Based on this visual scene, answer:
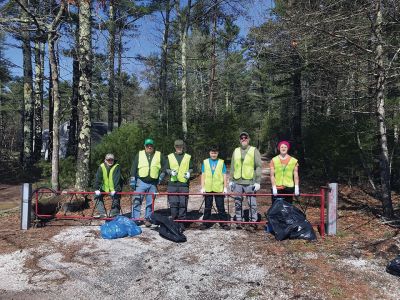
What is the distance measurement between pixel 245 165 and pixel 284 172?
0.75m

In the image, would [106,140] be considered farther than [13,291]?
Yes

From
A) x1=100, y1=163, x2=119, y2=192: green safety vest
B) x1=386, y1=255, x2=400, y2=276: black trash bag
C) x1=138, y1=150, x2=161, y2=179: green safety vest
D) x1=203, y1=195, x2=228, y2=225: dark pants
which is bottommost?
x1=386, y1=255, x2=400, y2=276: black trash bag

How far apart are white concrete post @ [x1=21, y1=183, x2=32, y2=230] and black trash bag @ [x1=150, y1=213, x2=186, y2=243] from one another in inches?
100

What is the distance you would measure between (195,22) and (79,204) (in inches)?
446

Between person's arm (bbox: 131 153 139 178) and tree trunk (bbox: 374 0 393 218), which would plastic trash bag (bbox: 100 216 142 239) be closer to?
person's arm (bbox: 131 153 139 178)

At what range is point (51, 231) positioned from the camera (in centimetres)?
765

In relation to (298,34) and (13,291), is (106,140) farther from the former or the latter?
(13,291)

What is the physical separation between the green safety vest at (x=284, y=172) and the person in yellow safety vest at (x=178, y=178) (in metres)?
1.70

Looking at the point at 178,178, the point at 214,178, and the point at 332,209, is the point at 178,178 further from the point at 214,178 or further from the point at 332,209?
the point at 332,209

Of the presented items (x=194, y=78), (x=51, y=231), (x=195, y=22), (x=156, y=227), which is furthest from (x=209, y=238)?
(x=194, y=78)

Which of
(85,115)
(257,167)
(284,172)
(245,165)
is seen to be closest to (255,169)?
(257,167)

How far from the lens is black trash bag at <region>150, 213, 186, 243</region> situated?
6.87 m

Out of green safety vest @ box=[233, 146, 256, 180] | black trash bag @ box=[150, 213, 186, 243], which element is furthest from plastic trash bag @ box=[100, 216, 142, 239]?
green safety vest @ box=[233, 146, 256, 180]

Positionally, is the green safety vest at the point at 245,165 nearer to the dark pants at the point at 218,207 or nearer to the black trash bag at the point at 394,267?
the dark pants at the point at 218,207
